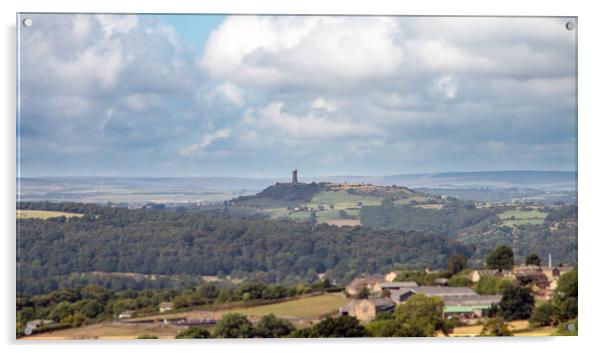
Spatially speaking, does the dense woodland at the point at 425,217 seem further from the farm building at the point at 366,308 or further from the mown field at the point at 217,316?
the mown field at the point at 217,316

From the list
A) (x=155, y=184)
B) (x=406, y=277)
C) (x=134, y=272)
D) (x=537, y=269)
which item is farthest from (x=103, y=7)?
(x=537, y=269)

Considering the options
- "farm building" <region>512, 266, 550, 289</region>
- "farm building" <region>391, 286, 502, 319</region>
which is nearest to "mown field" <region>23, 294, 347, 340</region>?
"farm building" <region>391, 286, 502, 319</region>

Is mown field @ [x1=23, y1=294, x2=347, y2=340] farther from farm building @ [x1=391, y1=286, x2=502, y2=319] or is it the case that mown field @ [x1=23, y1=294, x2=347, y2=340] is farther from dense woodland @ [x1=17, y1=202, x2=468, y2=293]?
farm building @ [x1=391, y1=286, x2=502, y2=319]

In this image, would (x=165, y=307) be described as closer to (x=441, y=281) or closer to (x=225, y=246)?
(x=225, y=246)

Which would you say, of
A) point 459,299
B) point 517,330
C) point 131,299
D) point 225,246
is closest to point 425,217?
point 459,299

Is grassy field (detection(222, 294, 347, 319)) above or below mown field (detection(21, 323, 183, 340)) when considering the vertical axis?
above
